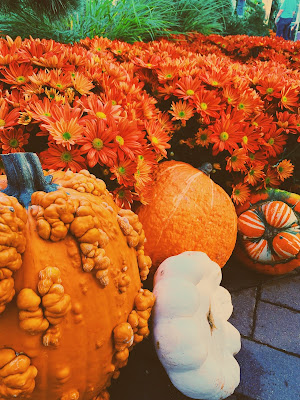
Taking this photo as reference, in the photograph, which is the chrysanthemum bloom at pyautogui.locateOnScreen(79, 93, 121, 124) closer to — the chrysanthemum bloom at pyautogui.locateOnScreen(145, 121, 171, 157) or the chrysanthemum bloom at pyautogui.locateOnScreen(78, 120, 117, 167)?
the chrysanthemum bloom at pyautogui.locateOnScreen(78, 120, 117, 167)

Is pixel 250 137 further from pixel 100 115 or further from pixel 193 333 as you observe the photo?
pixel 193 333

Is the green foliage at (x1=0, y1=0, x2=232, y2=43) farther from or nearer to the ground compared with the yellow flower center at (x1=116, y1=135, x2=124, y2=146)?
farther from the ground

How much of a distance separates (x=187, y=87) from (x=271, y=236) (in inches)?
40.3

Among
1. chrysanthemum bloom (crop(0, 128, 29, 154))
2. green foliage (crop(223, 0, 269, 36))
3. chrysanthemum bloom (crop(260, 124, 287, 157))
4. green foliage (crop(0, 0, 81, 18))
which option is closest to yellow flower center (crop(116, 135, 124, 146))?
chrysanthemum bloom (crop(0, 128, 29, 154))

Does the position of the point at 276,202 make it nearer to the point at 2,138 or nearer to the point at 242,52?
the point at 2,138

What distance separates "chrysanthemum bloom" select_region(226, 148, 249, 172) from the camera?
2078 millimetres

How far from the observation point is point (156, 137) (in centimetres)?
179

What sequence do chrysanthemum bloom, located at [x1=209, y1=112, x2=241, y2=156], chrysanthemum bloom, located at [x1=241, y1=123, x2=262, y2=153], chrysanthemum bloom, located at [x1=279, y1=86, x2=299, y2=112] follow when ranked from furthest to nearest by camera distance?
chrysanthemum bloom, located at [x1=279, y1=86, x2=299, y2=112] → chrysanthemum bloom, located at [x1=241, y1=123, x2=262, y2=153] → chrysanthemum bloom, located at [x1=209, y1=112, x2=241, y2=156]

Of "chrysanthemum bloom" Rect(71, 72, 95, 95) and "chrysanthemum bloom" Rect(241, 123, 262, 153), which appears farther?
"chrysanthemum bloom" Rect(241, 123, 262, 153)

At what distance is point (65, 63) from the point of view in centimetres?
200

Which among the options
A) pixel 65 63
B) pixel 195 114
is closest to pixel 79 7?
pixel 65 63

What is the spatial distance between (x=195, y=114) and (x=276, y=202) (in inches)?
28.9

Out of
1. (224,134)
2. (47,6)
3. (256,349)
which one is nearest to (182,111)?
(224,134)

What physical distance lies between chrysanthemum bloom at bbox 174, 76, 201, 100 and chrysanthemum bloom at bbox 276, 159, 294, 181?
2.65 feet
